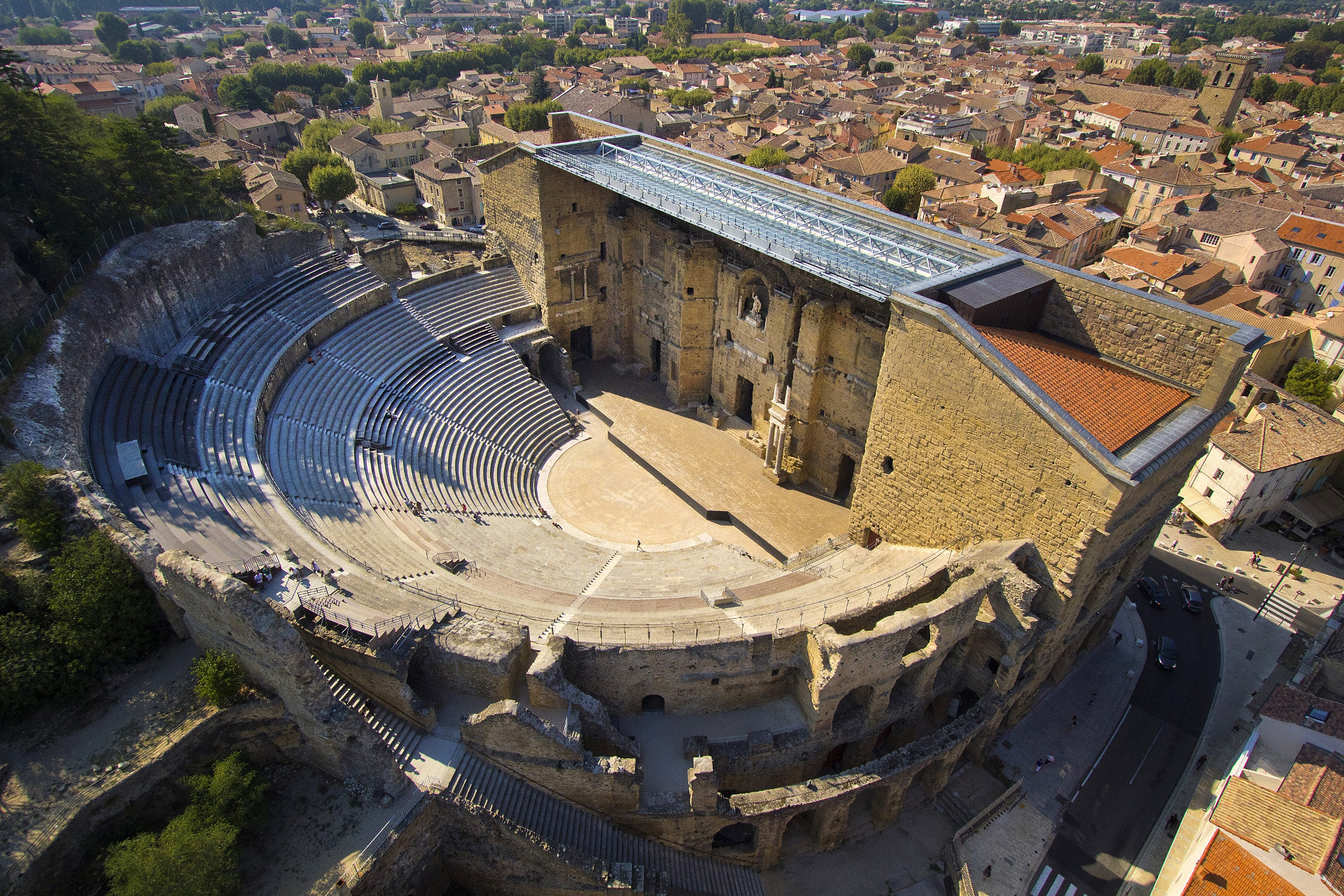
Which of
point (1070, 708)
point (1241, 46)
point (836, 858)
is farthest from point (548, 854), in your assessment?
point (1241, 46)

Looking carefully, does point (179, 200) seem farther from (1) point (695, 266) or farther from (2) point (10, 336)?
(1) point (695, 266)

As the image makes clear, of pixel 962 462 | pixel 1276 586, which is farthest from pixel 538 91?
pixel 1276 586

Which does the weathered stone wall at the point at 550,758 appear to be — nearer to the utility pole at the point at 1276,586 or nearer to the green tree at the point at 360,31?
the utility pole at the point at 1276,586

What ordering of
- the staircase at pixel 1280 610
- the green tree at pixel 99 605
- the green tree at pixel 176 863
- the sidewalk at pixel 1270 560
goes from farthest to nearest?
the sidewalk at pixel 1270 560
the staircase at pixel 1280 610
the green tree at pixel 99 605
the green tree at pixel 176 863

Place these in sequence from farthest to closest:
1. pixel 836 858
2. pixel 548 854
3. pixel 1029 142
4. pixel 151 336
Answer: pixel 1029 142 < pixel 151 336 < pixel 836 858 < pixel 548 854

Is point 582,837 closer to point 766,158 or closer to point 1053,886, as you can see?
point 1053,886

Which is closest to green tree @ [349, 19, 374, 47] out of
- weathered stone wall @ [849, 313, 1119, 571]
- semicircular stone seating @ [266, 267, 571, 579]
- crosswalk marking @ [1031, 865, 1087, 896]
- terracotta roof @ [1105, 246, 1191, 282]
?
semicircular stone seating @ [266, 267, 571, 579]

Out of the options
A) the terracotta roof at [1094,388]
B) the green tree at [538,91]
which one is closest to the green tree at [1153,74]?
the green tree at [538,91]
